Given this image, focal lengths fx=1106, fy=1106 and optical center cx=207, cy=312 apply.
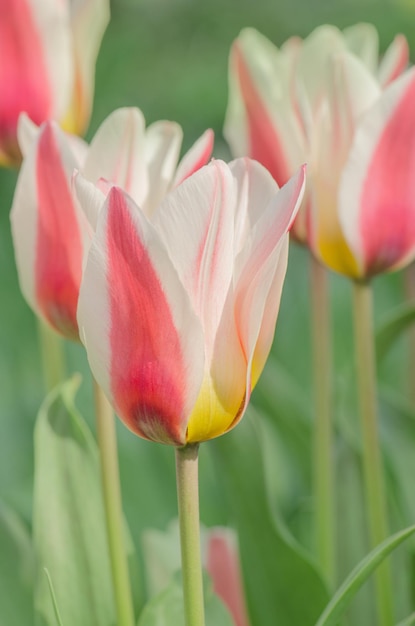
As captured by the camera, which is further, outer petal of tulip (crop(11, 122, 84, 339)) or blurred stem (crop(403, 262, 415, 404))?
blurred stem (crop(403, 262, 415, 404))

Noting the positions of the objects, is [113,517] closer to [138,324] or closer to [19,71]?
[138,324]

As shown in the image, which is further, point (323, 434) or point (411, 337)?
point (411, 337)

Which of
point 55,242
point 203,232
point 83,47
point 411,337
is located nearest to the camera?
point 203,232

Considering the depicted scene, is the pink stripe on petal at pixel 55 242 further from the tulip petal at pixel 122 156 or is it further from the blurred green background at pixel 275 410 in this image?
the blurred green background at pixel 275 410

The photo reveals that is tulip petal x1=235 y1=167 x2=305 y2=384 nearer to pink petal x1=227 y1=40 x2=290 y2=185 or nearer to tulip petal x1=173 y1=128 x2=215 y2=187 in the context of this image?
tulip petal x1=173 y1=128 x2=215 y2=187

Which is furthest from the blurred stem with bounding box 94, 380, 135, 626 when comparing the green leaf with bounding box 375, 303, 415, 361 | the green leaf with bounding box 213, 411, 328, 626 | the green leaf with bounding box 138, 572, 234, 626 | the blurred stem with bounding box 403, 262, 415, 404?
the blurred stem with bounding box 403, 262, 415, 404

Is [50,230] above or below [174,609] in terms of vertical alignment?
above

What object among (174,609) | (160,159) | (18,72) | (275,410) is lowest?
(174,609)

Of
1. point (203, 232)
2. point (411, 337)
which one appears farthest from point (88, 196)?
point (411, 337)
